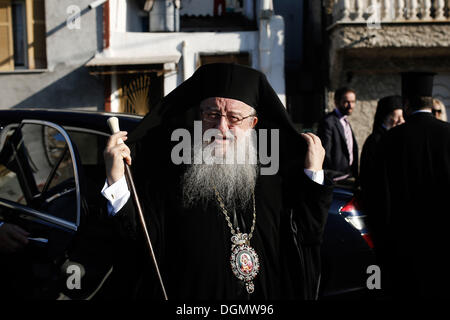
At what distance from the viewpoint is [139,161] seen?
2346 millimetres

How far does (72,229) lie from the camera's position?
269 centimetres

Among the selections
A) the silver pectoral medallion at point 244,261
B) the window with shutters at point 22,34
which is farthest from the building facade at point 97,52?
the silver pectoral medallion at point 244,261

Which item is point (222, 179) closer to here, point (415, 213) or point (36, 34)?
point (415, 213)

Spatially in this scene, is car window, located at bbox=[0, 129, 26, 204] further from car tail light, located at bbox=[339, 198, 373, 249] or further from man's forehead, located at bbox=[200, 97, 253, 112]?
car tail light, located at bbox=[339, 198, 373, 249]

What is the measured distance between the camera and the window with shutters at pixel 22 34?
11.7m

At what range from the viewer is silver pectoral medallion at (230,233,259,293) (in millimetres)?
2160

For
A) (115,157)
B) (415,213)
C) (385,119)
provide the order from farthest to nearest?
(385,119), (415,213), (115,157)

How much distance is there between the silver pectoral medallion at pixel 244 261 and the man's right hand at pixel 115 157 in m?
0.67

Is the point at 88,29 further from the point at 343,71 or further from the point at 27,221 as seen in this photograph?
the point at 27,221

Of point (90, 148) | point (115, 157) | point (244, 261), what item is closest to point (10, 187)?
point (90, 148)

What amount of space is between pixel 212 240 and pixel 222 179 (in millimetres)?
383

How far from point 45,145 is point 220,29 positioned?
31.2ft
